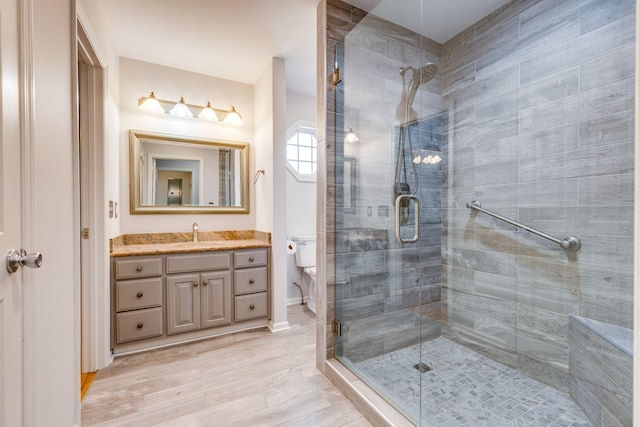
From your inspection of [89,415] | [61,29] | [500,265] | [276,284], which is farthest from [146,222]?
[500,265]

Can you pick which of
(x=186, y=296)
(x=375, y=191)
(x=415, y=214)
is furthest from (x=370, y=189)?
(x=186, y=296)

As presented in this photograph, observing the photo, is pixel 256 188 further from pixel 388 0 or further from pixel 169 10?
pixel 388 0

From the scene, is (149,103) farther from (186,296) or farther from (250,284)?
(250,284)

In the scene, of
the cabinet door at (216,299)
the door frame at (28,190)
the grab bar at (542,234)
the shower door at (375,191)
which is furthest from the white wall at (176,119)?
the grab bar at (542,234)

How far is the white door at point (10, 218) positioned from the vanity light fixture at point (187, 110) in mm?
1718

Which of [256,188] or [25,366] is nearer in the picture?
[25,366]

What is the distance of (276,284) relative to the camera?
2572mm

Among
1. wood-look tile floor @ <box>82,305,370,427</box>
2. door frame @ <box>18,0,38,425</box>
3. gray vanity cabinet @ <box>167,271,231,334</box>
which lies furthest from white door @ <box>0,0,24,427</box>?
gray vanity cabinet @ <box>167,271,231,334</box>

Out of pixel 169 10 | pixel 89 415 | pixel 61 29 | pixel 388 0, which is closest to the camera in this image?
pixel 61 29

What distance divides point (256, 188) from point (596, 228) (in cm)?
268

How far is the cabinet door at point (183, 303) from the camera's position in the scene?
7.30ft

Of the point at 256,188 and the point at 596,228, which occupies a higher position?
the point at 256,188

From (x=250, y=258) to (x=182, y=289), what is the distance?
1.99 ft

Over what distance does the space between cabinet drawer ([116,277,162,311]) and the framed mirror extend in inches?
29.5
